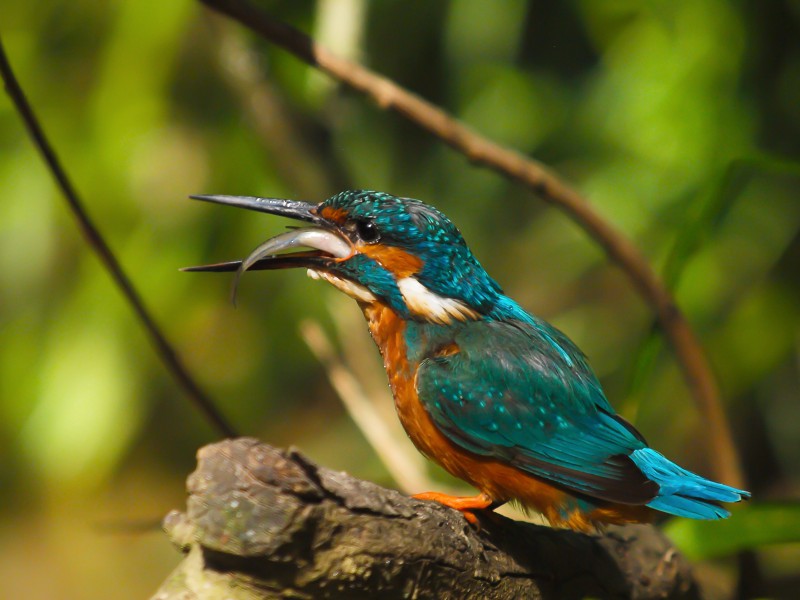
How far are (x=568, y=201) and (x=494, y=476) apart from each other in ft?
3.07

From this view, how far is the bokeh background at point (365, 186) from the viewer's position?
11.0 feet

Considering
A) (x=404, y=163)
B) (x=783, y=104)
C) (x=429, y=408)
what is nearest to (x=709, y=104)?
(x=783, y=104)

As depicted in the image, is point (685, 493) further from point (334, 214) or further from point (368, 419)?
point (368, 419)

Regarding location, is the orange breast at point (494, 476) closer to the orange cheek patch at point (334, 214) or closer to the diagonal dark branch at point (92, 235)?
the orange cheek patch at point (334, 214)

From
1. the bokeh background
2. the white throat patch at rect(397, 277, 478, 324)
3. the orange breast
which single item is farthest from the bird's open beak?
the bokeh background

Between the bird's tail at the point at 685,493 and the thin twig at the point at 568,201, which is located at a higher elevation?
the thin twig at the point at 568,201

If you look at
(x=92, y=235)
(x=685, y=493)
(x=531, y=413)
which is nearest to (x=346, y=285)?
(x=531, y=413)

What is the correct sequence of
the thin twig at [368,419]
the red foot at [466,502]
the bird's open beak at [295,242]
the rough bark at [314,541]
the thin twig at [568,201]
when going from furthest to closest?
the thin twig at [368,419], the thin twig at [568,201], the bird's open beak at [295,242], the red foot at [466,502], the rough bark at [314,541]

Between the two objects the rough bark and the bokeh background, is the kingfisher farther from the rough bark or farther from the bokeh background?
the bokeh background

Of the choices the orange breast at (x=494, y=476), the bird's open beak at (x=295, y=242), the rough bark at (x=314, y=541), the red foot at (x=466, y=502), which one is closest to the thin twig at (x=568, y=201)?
the bird's open beak at (x=295, y=242)

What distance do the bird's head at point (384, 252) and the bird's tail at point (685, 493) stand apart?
1.44 feet

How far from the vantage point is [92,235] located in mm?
2000

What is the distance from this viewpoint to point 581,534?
1.83 metres

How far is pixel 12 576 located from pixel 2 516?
0.33 meters
